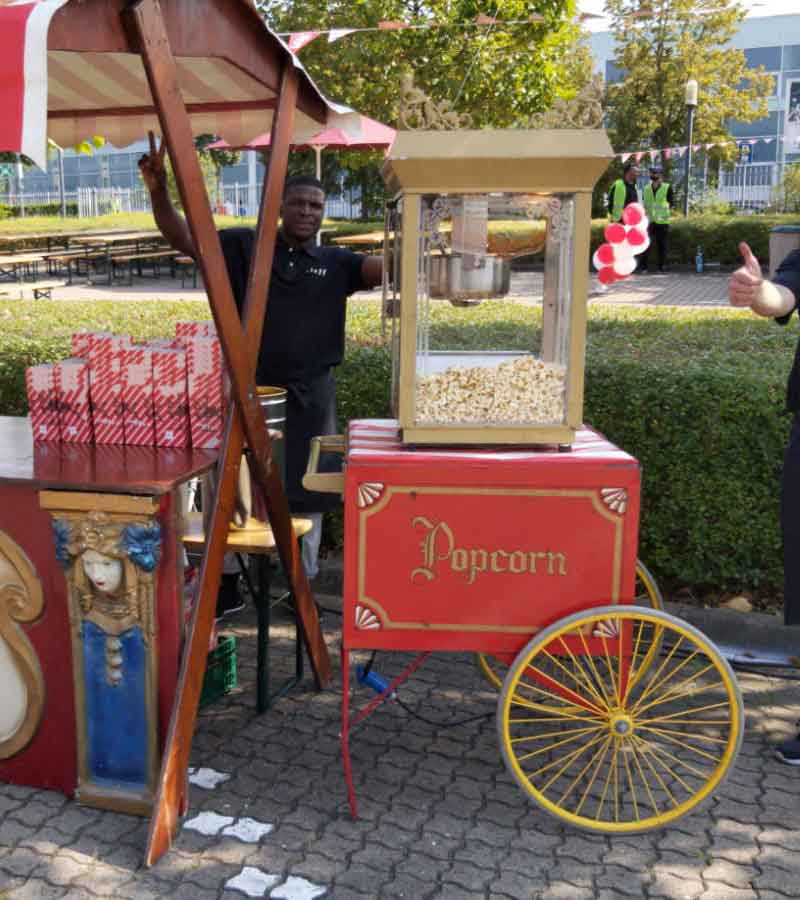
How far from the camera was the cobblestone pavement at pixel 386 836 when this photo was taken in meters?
2.85

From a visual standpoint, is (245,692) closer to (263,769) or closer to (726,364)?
(263,769)

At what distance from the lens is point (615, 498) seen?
2900 mm

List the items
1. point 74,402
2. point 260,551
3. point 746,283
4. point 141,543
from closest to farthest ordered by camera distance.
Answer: point 141,543, point 746,283, point 74,402, point 260,551

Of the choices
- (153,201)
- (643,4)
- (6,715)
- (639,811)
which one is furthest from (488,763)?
(643,4)

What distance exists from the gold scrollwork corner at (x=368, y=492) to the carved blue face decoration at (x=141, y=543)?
589 mm

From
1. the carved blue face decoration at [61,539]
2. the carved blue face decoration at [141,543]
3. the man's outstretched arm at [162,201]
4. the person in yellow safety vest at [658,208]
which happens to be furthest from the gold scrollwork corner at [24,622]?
the person in yellow safety vest at [658,208]

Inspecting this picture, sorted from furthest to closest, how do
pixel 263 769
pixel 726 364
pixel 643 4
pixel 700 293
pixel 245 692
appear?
pixel 643 4 → pixel 700 293 → pixel 726 364 → pixel 245 692 → pixel 263 769

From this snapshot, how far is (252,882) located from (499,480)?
1299 millimetres

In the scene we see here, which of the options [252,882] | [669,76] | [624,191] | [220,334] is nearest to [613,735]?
[252,882]

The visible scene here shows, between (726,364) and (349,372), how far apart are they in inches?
70.1

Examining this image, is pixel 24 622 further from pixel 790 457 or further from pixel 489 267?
pixel 790 457

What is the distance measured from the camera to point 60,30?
2537 millimetres

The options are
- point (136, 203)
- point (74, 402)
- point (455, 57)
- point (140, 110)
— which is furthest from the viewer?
point (136, 203)

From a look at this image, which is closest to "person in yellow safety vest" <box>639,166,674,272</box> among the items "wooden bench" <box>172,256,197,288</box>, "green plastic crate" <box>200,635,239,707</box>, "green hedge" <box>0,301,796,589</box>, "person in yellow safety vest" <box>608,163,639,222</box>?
"person in yellow safety vest" <box>608,163,639,222</box>
